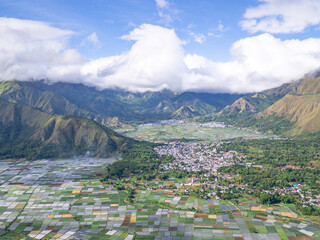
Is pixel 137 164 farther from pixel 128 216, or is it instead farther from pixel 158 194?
pixel 128 216

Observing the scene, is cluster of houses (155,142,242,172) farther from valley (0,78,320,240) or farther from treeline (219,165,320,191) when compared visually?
treeline (219,165,320,191)

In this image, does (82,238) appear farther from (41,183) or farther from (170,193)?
(41,183)

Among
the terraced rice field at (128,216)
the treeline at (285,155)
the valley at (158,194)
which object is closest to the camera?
the terraced rice field at (128,216)

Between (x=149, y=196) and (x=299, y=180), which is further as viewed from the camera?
(x=299, y=180)

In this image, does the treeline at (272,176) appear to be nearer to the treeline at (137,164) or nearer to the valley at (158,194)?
the valley at (158,194)

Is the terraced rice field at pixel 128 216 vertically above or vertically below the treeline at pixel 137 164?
below

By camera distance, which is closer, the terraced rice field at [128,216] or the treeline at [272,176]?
the terraced rice field at [128,216]

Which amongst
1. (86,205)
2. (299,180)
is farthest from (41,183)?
(299,180)

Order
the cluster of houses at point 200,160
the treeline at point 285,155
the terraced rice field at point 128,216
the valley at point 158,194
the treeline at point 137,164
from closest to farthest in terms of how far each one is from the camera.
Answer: the terraced rice field at point 128,216, the valley at point 158,194, the treeline at point 137,164, the cluster of houses at point 200,160, the treeline at point 285,155

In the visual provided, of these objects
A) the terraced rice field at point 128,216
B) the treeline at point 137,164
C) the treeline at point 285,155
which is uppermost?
the treeline at point 285,155

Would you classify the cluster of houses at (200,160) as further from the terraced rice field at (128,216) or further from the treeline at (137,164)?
the terraced rice field at (128,216)

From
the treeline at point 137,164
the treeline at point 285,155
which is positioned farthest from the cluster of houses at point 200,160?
the treeline at point 285,155
